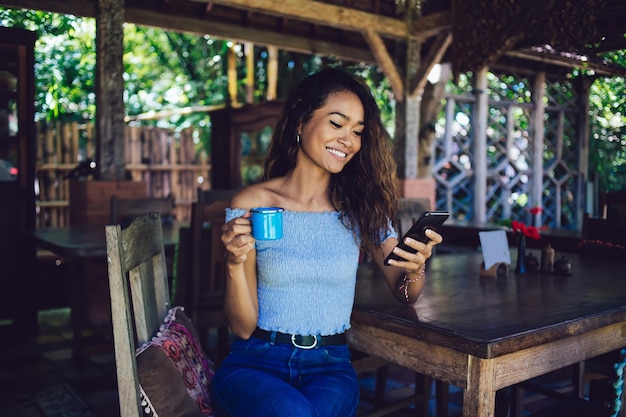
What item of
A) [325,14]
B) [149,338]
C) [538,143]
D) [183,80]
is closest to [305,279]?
[149,338]

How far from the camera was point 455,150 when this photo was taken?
856 centimetres

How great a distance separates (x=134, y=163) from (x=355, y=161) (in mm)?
7147

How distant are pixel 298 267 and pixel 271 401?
1.60ft

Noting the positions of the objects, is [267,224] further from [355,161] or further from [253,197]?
[355,161]

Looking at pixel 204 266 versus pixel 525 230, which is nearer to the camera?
pixel 525 230

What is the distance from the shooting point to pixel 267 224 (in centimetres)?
161

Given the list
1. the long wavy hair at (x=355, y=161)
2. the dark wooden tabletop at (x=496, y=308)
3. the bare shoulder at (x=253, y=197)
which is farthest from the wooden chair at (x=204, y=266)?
the bare shoulder at (x=253, y=197)

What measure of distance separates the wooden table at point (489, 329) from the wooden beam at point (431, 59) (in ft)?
15.8

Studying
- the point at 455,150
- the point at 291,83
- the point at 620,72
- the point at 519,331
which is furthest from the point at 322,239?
the point at 291,83

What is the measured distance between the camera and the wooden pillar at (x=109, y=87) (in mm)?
5168

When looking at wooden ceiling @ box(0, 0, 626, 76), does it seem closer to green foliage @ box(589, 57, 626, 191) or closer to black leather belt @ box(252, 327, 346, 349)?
green foliage @ box(589, 57, 626, 191)

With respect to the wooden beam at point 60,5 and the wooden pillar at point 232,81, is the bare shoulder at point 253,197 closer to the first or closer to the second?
the wooden beam at point 60,5

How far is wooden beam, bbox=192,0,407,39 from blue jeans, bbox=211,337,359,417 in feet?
14.2

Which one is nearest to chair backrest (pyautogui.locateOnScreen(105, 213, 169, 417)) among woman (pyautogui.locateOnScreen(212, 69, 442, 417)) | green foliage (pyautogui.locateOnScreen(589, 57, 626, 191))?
woman (pyautogui.locateOnScreen(212, 69, 442, 417))
